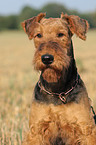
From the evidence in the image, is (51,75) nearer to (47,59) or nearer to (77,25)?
(47,59)

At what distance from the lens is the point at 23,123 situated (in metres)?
4.75

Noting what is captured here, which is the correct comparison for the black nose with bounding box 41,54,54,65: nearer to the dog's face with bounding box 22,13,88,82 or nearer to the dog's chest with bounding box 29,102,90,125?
the dog's face with bounding box 22,13,88,82

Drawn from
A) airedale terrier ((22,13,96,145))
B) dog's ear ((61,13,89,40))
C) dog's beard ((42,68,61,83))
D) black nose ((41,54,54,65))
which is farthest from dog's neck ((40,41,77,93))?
black nose ((41,54,54,65))

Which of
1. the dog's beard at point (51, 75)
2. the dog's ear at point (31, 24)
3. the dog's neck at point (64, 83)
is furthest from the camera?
the dog's ear at point (31, 24)

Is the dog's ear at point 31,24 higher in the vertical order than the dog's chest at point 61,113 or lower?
higher

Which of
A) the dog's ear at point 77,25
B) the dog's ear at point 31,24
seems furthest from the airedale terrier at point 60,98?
the dog's ear at point 31,24

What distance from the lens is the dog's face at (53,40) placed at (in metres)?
2.96

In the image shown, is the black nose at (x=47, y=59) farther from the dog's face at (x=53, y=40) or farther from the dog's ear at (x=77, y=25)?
the dog's ear at (x=77, y=25)

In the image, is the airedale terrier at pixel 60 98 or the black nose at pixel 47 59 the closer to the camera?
the black nose at pixel 47 59

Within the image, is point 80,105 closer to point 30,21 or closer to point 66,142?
point 66,142

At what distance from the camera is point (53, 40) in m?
3.34

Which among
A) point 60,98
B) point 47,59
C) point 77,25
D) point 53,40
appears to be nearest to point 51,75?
point 47,59

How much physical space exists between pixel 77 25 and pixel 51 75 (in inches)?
36.3

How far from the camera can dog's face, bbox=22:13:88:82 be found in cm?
296
